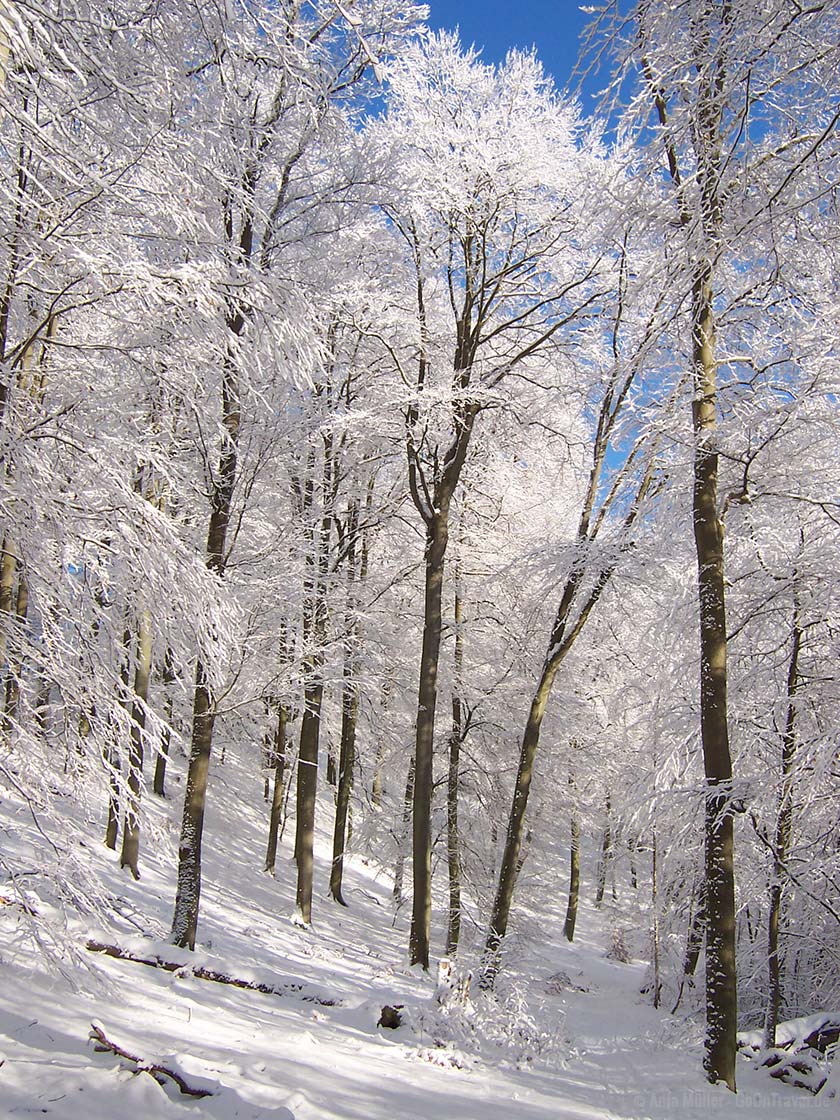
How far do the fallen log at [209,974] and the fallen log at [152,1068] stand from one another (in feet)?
8.57

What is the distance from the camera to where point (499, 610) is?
13.9 meters

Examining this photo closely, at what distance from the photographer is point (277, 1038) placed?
5738 mm

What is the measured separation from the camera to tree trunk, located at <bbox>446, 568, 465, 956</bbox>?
12750 mm

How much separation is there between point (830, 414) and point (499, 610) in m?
7.50

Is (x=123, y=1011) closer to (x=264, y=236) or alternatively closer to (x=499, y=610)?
(x=264, y=236)

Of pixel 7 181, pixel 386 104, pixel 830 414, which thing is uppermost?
pixel 386 104

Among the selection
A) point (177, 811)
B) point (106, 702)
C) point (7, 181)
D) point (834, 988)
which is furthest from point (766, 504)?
point (177, 811)

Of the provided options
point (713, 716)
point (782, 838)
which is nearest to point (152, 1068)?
point (713, 716)

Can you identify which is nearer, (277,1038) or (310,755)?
(277,1038)

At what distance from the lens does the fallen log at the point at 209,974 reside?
6.84 metres

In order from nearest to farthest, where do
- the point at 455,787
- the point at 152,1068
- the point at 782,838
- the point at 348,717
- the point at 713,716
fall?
the point at 152,1068, the point at 713,716, the point at 782,838, the point at 455,787, the point at 348,717

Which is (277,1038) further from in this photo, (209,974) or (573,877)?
(573,877)

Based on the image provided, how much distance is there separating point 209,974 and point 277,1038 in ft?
6.24

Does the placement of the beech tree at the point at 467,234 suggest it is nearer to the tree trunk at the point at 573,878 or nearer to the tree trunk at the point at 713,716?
the tree trunk at the point at 713,716
